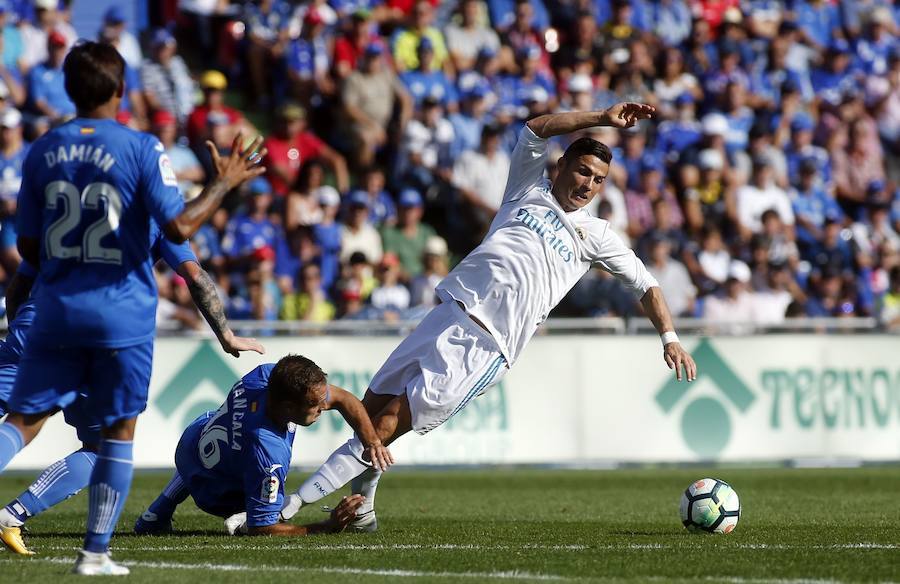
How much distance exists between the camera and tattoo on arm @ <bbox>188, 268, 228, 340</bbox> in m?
6.99

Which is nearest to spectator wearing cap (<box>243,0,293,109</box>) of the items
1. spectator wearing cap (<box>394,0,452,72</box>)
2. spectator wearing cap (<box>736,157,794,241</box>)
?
spectator wearing cap (<box>394,0,452,72</box>)

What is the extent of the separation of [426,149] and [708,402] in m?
5.22

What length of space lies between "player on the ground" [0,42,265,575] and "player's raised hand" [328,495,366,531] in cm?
222

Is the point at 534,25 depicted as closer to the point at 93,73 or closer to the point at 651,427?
the point at 651,427

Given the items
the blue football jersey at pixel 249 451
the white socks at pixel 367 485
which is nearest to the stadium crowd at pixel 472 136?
the blue football jersey at pixel 249 451

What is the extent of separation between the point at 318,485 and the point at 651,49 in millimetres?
14390

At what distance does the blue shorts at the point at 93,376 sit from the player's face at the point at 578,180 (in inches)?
132

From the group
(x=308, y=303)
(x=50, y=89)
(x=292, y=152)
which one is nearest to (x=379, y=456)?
(x=308, y=303)

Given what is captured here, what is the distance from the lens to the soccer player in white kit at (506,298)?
27.4 feet

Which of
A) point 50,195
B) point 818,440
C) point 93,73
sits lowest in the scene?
point 818,440

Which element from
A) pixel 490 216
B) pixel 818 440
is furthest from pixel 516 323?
pixel 490 216

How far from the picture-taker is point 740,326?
15.6 metres

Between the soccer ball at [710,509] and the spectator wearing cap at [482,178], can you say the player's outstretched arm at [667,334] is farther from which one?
the spectator wearing cap at [482,178]

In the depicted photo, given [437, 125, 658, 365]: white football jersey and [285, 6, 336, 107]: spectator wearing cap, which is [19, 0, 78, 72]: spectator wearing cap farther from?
[437, 125, 658, 365]: white football jersey
